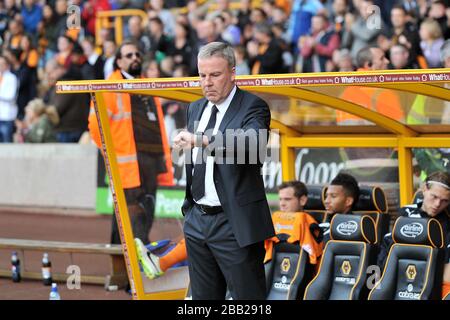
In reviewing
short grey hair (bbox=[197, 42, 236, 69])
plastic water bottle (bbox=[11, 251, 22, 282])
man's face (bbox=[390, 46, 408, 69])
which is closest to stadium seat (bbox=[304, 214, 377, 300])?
short grey hair (bbox=[197, 42, 236, 69])

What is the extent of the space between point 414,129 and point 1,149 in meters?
10.5

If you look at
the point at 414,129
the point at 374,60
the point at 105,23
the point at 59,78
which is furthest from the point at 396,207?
the point at 105,23

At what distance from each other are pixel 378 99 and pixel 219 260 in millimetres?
2846

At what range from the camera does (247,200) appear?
572 cm

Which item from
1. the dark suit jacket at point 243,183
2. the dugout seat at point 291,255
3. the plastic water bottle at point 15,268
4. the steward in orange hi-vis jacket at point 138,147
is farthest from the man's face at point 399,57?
the dark suit jacket at point 243,183

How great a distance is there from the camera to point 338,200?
847cm

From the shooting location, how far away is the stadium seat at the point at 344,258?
8055mm

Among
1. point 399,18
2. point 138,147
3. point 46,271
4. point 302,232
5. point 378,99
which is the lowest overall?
point 46,271

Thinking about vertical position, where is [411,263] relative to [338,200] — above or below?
below

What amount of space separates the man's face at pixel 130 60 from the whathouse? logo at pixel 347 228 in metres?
2.85

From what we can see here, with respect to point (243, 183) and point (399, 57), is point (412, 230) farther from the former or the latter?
point (399, 57)

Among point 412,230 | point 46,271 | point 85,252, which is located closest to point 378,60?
point 412,230

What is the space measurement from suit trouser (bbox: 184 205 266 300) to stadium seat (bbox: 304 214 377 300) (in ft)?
7.46

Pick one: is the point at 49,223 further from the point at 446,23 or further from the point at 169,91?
the point at 169,91
